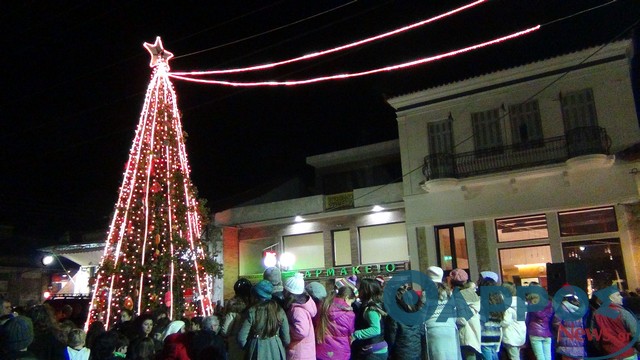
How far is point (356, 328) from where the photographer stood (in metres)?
5.73

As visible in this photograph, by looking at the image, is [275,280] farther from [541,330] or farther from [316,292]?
[541,330]

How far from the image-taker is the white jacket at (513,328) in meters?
7.05

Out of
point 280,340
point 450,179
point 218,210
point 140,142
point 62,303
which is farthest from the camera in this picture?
point 218,210

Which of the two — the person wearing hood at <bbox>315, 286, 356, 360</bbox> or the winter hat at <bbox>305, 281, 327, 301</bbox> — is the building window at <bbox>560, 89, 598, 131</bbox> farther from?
the person wearing hood at <bbox>315, 286, 356, 360</bbox>

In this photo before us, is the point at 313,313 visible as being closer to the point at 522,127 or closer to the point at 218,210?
the point at 522,127

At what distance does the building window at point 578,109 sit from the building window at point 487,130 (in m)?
→ 2.07

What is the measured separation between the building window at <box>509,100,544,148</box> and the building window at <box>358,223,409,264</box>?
5651 millimetres

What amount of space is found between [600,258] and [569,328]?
364 inches

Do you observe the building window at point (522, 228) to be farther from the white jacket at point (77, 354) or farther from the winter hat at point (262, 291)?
the white jacket at point (77, 354)

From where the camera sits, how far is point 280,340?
5.08 metres

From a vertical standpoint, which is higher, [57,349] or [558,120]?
[558,120]

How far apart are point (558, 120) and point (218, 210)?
15.0 m

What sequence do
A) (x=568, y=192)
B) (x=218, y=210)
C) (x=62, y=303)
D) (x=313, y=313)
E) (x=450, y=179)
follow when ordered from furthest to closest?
(x=218, y=210)
(x=450, y=179)
(x=568, y=192)
(x=62, y=303)
(x=313, y=313)

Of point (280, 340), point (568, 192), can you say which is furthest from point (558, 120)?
point (280, 340)
